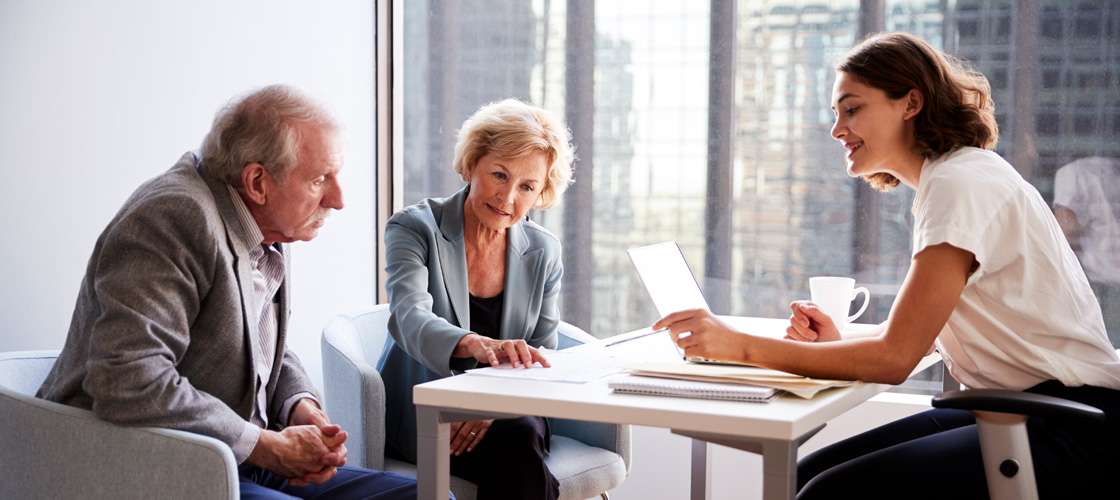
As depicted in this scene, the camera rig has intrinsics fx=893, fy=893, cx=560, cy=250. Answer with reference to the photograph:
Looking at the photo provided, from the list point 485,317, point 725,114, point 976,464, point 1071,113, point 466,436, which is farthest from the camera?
point 725,114

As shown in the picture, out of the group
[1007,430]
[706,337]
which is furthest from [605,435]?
[1007,430]

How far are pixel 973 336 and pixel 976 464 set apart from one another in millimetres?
225

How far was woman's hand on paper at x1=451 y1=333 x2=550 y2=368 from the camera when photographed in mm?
1572

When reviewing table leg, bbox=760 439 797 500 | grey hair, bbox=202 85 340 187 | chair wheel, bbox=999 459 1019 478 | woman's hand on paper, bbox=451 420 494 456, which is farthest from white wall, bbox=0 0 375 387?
chair wheel, bbox=999 459 1019 478

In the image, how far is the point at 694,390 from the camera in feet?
4.19

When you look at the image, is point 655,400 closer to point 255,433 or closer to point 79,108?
point 255,433

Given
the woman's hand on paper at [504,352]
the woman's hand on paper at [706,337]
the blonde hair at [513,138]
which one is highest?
the blonde hair at [513,138]

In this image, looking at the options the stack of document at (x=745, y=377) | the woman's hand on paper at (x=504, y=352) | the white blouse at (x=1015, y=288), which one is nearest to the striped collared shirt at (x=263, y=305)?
the woman's hand on paper at (x=504, y=352)

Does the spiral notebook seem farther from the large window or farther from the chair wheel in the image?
the large window

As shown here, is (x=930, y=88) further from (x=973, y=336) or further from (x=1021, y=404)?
(x=1021, y=404)

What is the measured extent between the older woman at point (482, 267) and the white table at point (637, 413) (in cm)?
37

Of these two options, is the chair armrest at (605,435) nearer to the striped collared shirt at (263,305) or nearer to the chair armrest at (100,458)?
the striped collared shirt at (263,305)

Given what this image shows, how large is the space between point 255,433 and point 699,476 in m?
1.11

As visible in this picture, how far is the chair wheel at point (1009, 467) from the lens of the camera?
1252mm
